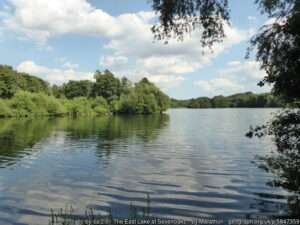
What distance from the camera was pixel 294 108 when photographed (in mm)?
8977

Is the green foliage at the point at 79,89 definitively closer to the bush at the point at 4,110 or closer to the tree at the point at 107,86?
the tree at the point at 107,86

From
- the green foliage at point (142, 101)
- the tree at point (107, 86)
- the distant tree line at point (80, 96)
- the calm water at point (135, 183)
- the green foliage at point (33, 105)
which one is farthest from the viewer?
the tree at point (107, 86)

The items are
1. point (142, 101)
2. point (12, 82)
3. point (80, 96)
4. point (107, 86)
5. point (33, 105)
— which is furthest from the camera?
point (107, 86)

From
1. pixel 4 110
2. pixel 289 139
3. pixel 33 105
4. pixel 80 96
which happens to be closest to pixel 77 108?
pixel 80 96

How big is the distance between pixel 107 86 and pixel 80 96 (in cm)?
1095

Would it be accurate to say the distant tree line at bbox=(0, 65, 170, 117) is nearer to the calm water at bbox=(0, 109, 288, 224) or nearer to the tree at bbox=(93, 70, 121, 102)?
the tree at bbox=(93, 70, 121, 102)

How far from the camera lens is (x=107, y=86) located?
124 meters

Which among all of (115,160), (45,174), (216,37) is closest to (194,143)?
(115,160)

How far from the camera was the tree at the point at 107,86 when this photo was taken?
12326 cm

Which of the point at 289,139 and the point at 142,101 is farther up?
the point at 142,101

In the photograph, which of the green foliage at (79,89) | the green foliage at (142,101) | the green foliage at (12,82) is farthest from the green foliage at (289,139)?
the green foliage at (79,89)

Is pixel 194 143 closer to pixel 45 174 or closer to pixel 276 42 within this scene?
pixel 45 174

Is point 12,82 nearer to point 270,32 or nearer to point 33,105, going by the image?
point 33,105

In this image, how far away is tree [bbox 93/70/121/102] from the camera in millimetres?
123262
